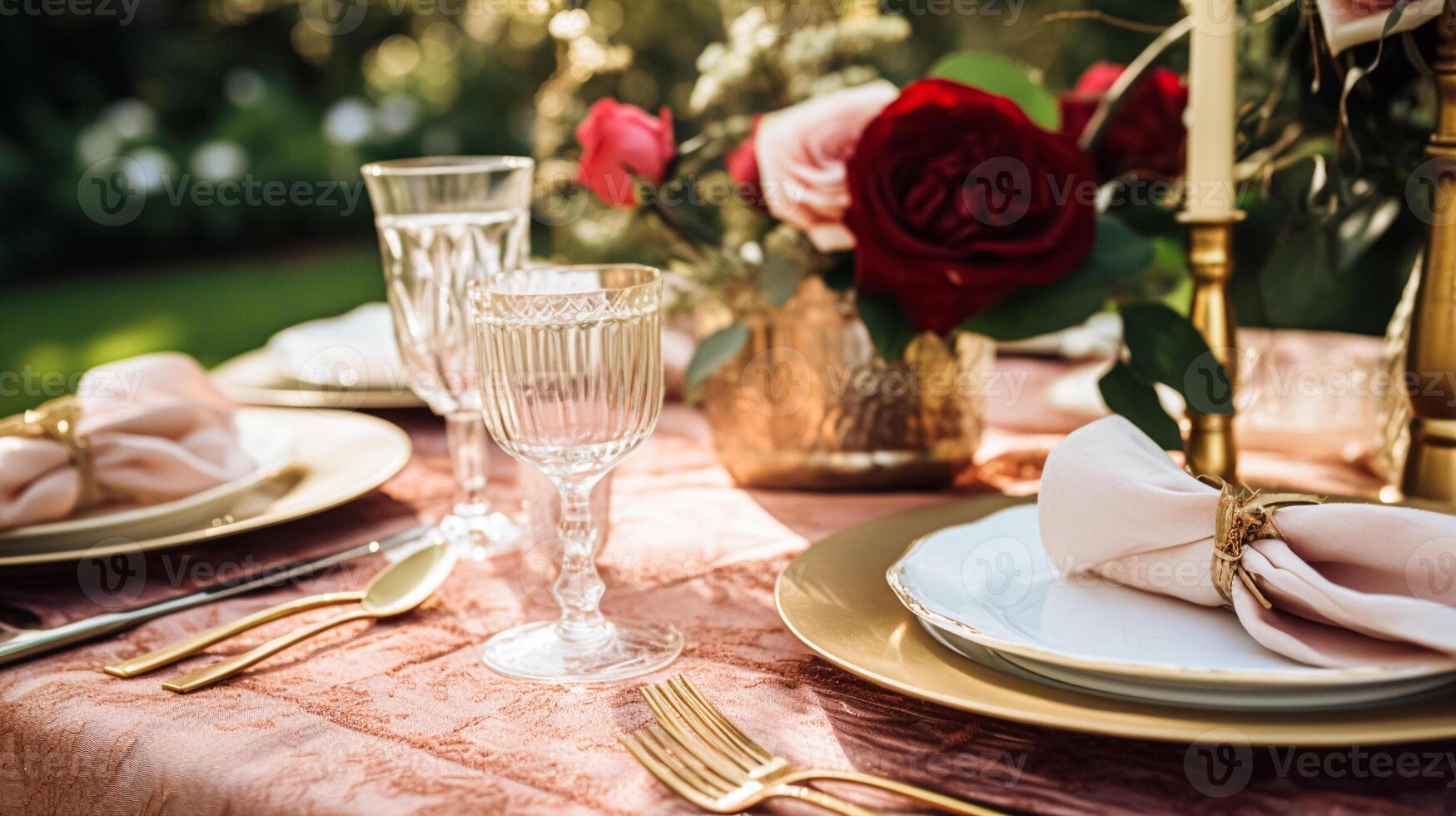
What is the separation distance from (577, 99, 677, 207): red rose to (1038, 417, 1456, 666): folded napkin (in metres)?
0.58

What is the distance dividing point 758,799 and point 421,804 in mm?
166

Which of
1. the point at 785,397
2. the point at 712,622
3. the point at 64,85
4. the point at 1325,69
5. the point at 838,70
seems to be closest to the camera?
the point at 712,622

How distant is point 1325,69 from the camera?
106cm

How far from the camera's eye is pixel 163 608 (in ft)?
2.92

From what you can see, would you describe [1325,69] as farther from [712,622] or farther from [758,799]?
[758,799]

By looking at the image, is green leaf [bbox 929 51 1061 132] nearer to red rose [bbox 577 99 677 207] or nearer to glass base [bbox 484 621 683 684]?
red rose [bbox 577 99 677 207]

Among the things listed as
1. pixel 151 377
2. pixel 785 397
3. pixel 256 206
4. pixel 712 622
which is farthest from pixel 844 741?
pixel 256 206

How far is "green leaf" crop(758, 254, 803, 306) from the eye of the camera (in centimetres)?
110
